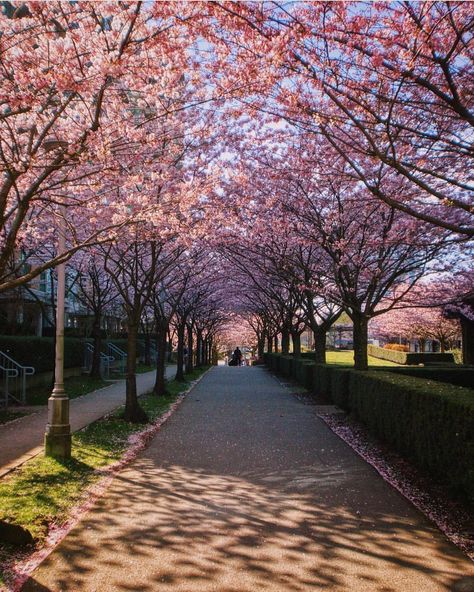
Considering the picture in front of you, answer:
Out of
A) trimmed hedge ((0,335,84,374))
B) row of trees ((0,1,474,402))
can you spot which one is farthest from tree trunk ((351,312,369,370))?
trimmed hedge ((0,335,84,374))

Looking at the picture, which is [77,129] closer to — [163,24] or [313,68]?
[163,24]

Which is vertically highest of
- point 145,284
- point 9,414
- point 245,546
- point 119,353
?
point 145,284

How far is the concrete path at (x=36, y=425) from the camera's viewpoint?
847 cm

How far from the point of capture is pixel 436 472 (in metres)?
6.60

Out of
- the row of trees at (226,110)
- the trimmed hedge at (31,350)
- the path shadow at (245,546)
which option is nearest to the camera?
the path shadow at (245,546)

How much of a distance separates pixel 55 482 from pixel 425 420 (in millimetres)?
4781

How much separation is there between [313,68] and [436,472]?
503cm

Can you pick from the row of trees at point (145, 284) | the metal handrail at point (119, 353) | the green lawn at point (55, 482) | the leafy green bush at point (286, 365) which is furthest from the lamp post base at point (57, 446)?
the metal handrail at point (119, 353)

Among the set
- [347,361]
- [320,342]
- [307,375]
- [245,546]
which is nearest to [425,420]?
[245,546]

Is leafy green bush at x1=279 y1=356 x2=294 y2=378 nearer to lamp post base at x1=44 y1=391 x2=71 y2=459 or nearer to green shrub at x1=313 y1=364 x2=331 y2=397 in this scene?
green shrub at x1=313 y1=364 x2=331 y2=397

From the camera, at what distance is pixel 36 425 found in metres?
11.4

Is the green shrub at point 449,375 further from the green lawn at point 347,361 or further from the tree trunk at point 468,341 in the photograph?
the green lawn at point 347,361

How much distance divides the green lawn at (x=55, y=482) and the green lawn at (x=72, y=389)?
6142 millimetres

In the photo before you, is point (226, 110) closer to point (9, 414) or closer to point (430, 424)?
point (430, 424)
